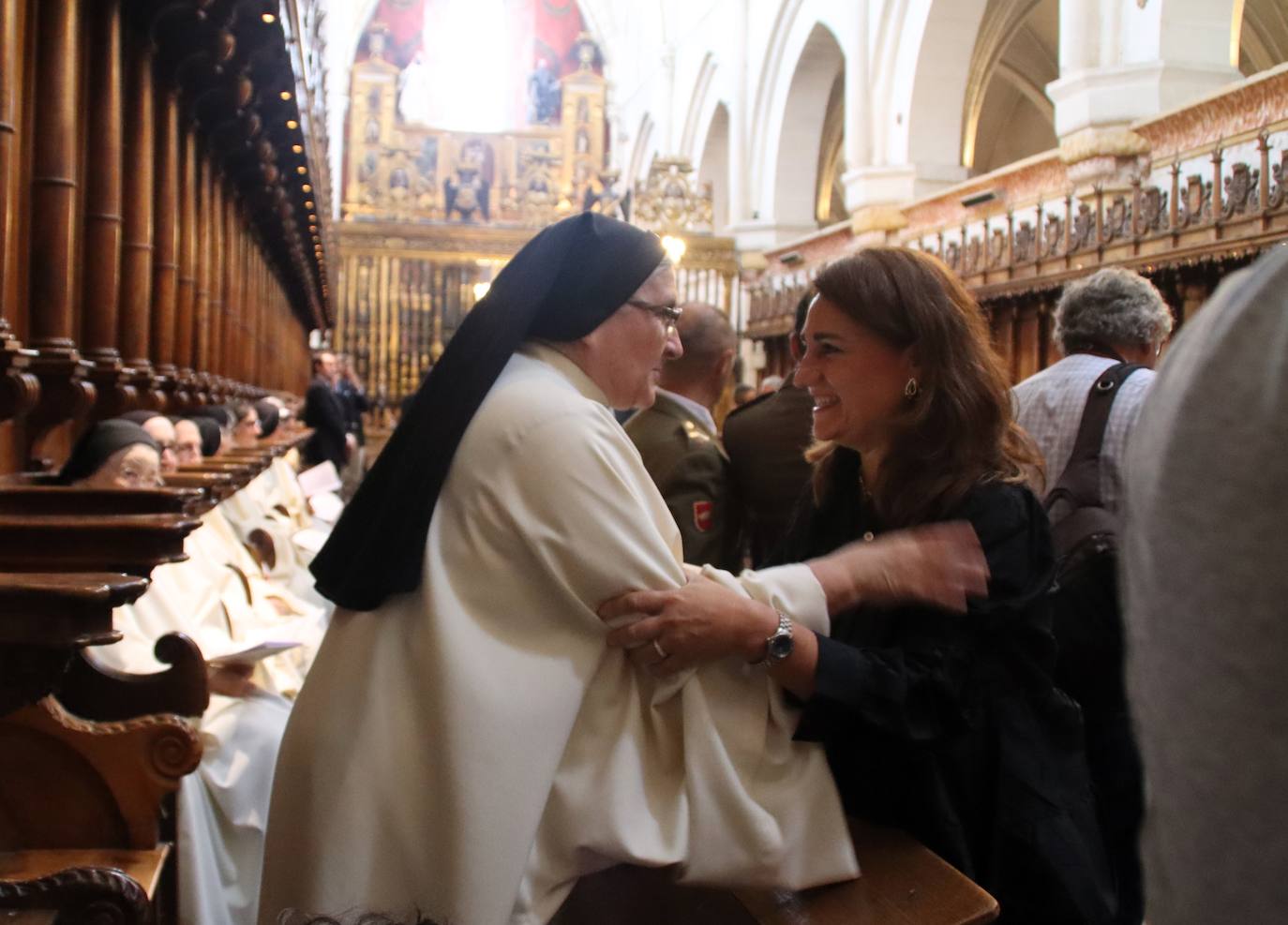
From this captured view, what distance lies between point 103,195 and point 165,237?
133 centimetres

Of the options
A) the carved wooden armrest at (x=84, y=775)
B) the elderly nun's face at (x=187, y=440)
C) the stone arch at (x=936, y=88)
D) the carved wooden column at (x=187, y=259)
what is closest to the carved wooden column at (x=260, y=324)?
the carved wooden column at (x=187, y=259)

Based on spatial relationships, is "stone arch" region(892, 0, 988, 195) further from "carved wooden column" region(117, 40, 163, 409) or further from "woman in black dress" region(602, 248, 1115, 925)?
"woman in black dress" region(602, 248, 1115, 925)

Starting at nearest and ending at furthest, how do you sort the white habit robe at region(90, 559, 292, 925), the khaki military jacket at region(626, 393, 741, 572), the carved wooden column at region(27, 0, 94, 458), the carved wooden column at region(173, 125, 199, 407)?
the white habit robe at region(90, 559, 292, 925) → the khaki military jacket at region(626, 393, 741, 572) → the carved wooden column at region(27, 0, 94, 458) → the carved wooden column at region(173, 125, 199, 407)

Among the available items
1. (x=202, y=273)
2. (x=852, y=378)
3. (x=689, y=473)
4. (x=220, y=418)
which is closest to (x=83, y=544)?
(x=852, y=378)

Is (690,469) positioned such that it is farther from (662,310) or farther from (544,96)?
(544,96)

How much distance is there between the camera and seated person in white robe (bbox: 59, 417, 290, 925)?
2.56 m

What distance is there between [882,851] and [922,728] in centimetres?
18

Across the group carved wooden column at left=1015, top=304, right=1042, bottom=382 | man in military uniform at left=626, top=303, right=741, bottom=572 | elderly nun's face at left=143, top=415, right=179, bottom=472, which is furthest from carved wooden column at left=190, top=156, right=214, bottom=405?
carved wooden column at left=1015, top=304, right=1042, bottom=382

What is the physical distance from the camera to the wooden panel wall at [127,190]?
3.68m

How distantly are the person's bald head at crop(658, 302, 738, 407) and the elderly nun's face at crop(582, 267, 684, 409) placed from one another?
1.59m

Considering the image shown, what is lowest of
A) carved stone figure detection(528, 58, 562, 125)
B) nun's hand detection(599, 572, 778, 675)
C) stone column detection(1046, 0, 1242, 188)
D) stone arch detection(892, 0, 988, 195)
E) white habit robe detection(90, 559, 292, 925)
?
white habit robe detection(90, 559, 292, 925)

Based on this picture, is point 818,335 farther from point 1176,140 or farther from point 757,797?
point 1176,140

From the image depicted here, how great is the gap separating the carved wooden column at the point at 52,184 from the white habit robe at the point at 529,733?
8.46ft

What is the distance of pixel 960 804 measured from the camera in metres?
1.69
